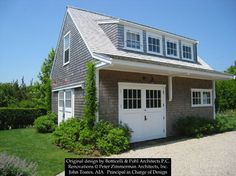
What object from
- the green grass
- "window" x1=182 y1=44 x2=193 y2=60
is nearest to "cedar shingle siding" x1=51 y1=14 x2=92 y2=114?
the green grass

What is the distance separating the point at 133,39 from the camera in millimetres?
12367

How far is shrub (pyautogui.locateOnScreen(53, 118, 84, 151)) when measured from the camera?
29.1 ft

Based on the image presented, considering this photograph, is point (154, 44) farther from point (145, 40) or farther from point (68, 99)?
point (68, 99)

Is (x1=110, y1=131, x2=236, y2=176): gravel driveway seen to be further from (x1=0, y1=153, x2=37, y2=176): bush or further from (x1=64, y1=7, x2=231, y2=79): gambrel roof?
(x1=0, y1=153, x2=37, y2=176): bush

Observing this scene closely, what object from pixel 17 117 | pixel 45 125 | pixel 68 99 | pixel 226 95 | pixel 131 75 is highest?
pixel 131 75

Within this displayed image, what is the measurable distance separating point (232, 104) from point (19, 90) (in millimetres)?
22917

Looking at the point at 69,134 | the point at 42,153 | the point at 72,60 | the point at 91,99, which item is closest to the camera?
the point at 42,153

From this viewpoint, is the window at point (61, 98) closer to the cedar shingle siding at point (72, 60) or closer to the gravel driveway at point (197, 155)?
the cedar shingle siding at point (72, 60)

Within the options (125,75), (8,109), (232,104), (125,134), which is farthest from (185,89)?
(232,104)

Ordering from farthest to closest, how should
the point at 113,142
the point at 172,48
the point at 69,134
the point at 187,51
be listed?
the point at 187,51, the point at 172,48, the point at 69,134, the point at 113,142

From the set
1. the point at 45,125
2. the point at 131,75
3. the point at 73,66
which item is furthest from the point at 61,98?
the point at 131,75

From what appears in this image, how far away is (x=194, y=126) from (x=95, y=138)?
18.9 feet

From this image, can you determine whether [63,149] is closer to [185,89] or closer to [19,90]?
[185,89]

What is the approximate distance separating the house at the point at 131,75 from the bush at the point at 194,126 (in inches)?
17.2
